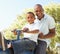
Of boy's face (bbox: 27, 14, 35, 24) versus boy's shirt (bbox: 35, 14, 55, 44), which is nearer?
boy's face (bbox: 27, 14, 35, 24)

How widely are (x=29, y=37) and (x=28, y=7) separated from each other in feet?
25.2

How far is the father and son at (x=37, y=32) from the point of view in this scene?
2474mm

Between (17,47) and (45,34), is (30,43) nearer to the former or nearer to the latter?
(17,47)

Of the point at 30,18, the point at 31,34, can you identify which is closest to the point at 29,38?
the point at 31,34

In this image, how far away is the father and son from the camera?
2.47 metres

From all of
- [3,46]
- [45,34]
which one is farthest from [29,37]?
[3,46]

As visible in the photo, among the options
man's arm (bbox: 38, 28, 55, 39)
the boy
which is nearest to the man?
man's arm (bbox: 38, 28, 55, 39)

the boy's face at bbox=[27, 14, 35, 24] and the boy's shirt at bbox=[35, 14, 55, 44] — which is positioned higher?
the boy's face at bbox=[27, 14, 35, 24]

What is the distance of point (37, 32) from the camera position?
264 cm

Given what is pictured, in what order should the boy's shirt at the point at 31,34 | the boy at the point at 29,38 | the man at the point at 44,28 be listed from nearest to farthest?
the boy at the point at 29,38 → the boy's shirt at the point at 31,34 → the man at the point at 44,28

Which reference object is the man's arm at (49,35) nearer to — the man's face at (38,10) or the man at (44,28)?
the man at (44,28)

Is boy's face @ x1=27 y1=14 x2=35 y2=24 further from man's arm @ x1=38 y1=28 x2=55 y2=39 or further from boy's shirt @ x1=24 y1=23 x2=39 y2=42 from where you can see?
man's arm @ x1=38 y1=28 x2=55 y2=39

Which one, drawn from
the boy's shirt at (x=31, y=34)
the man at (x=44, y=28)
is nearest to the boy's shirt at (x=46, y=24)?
the man at (x=44, y=28)

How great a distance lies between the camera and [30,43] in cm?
251
